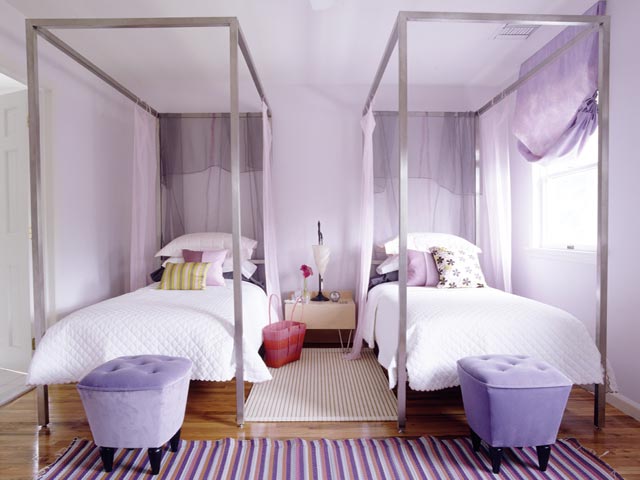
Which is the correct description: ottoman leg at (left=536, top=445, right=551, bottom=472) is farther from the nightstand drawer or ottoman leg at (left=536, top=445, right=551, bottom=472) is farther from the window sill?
the nightstand drawer

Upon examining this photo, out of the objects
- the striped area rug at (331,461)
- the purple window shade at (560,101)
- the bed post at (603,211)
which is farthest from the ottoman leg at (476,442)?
the purple window shade at (560,101)

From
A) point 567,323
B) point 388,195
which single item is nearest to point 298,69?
point 388,195

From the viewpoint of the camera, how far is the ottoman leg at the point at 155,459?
174 cm

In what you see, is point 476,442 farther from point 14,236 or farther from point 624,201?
point 14,236

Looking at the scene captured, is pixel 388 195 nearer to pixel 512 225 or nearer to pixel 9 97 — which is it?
pixel 512 225

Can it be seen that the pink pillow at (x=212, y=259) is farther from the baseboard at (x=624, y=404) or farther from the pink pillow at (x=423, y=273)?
the baseboard at (x=624, y=404)

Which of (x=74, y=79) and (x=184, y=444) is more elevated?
(x=74, y=79)

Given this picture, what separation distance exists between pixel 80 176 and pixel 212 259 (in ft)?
4.30

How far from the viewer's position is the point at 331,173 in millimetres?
4004

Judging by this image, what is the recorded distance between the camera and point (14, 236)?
10.1ft

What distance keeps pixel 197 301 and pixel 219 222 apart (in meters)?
1.39

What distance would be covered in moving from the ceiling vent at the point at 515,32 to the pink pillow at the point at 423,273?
1855mm

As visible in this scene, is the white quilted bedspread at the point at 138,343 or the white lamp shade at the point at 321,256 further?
the white lamp shade at the point at 321,256

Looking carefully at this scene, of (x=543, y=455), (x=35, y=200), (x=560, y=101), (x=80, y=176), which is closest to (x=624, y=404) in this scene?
(x=543, y=455)
